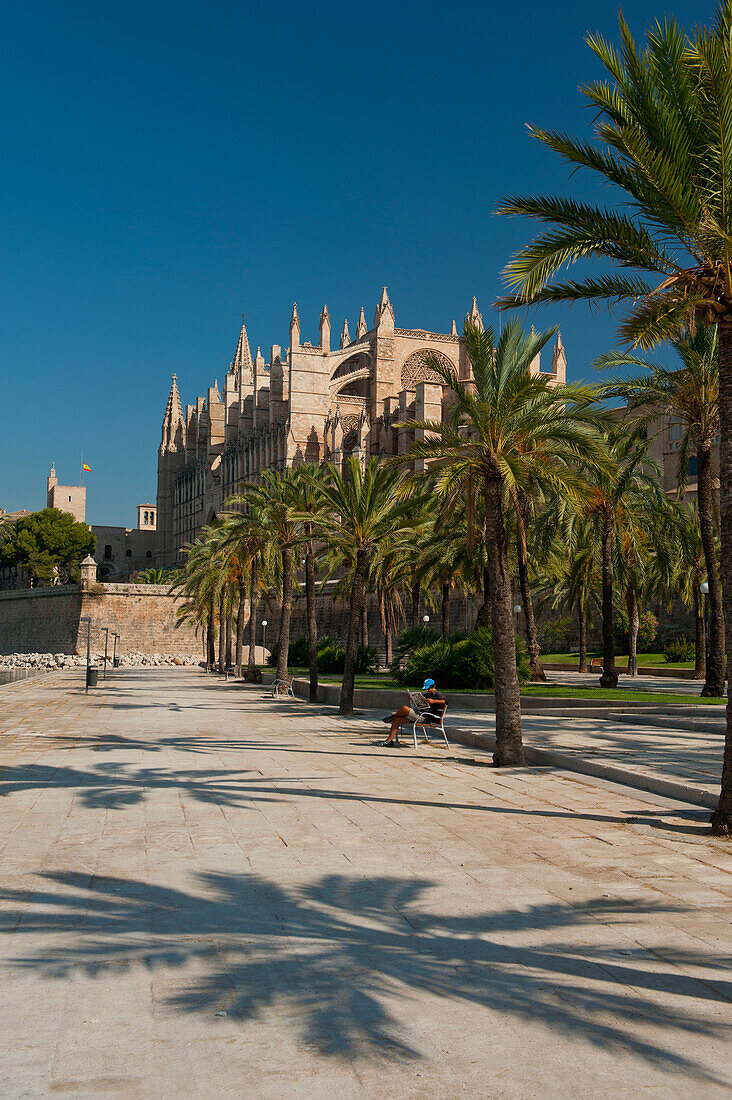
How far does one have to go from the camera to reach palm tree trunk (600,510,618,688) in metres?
18.2

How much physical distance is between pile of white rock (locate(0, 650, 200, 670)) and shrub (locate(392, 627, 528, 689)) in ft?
99.6

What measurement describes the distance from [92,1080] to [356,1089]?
2.79 feet

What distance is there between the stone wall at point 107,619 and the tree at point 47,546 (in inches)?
772

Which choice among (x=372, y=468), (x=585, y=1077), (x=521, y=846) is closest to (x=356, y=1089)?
(x=585, y=1077)

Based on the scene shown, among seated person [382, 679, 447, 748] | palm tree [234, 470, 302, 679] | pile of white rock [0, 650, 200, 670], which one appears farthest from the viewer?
pile of white rock [0, 650, 200, 670]

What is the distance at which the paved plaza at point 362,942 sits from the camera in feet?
10.0

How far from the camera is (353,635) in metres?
16.9

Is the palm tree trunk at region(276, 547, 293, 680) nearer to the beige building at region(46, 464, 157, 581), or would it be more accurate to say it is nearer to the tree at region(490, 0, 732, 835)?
the tree at region(490, 0, 732, 835)

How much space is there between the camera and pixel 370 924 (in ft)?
14.9

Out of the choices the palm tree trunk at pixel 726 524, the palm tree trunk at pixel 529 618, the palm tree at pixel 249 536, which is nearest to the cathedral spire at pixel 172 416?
the palm tree at pixel 249 536

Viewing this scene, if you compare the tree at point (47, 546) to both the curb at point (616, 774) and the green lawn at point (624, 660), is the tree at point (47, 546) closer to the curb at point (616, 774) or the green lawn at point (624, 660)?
the green lawn at point (624, 660)

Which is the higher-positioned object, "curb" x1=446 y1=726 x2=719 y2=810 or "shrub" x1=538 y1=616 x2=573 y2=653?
"shrub" x1=538 y1=616 x2=573 y2=653

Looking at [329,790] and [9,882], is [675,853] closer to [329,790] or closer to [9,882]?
[329,790]

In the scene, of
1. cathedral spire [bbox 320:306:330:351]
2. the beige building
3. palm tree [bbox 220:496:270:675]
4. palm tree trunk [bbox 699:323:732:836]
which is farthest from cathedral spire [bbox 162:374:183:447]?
palm tree trunk [bbox 699:323:732:836]
